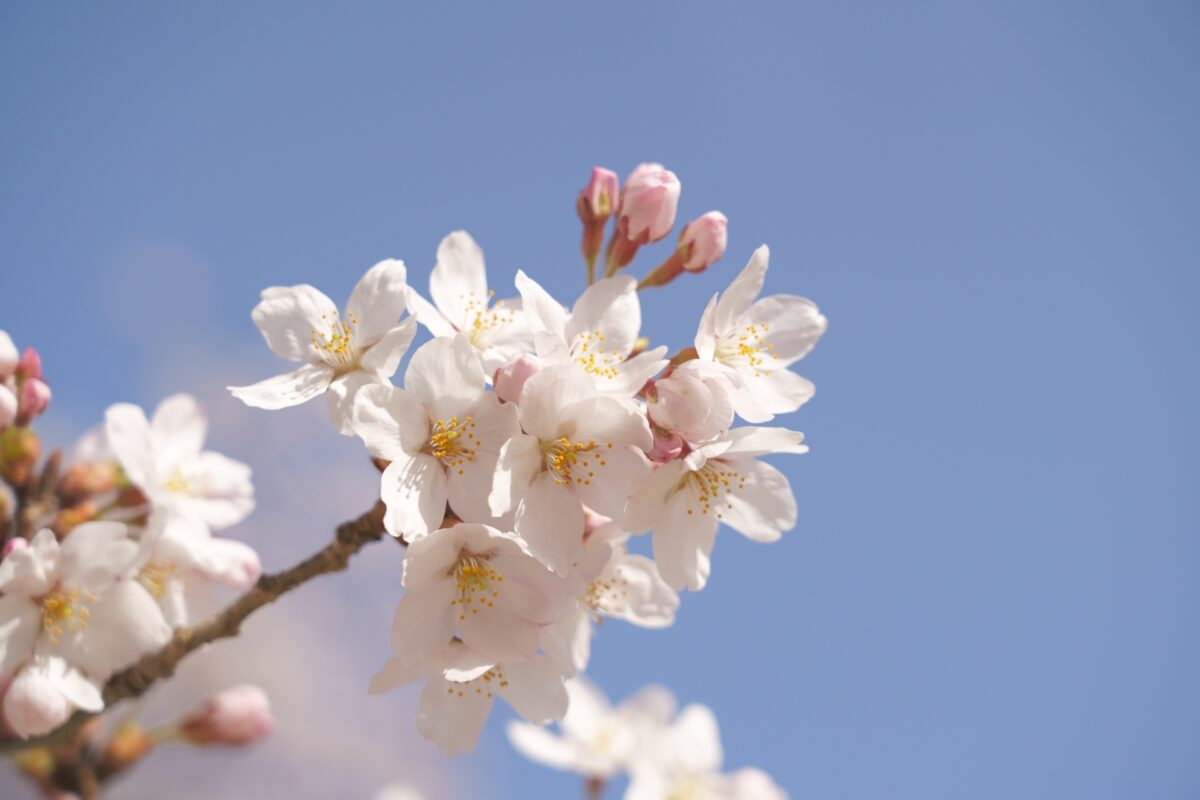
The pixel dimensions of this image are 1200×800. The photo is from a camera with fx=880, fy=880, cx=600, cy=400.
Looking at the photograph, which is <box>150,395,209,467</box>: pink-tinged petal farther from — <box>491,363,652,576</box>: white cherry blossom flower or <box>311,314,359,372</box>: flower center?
<box>491,363,652,576</box>: white cherry blossom flower

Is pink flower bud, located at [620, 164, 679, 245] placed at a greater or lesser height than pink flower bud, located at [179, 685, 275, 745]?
greater

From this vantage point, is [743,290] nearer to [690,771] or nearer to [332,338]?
[332,338]

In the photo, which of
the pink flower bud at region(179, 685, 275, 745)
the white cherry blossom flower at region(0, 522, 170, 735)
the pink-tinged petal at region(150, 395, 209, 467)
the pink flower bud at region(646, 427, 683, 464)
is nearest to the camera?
the pink flower bud at region(646, 427, 683, 464)

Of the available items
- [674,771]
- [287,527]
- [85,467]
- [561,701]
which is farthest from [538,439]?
[287,527]

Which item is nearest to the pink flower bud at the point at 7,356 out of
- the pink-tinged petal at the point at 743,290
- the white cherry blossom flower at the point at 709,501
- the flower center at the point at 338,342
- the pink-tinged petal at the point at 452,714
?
the flower center at the point at 338,342

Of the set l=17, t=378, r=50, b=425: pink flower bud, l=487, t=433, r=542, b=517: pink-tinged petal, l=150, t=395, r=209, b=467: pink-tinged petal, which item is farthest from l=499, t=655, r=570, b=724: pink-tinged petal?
l=17, t=378, r=50, b=425: pink flower bud

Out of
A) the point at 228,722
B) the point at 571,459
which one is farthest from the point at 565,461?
the point at 228,722
